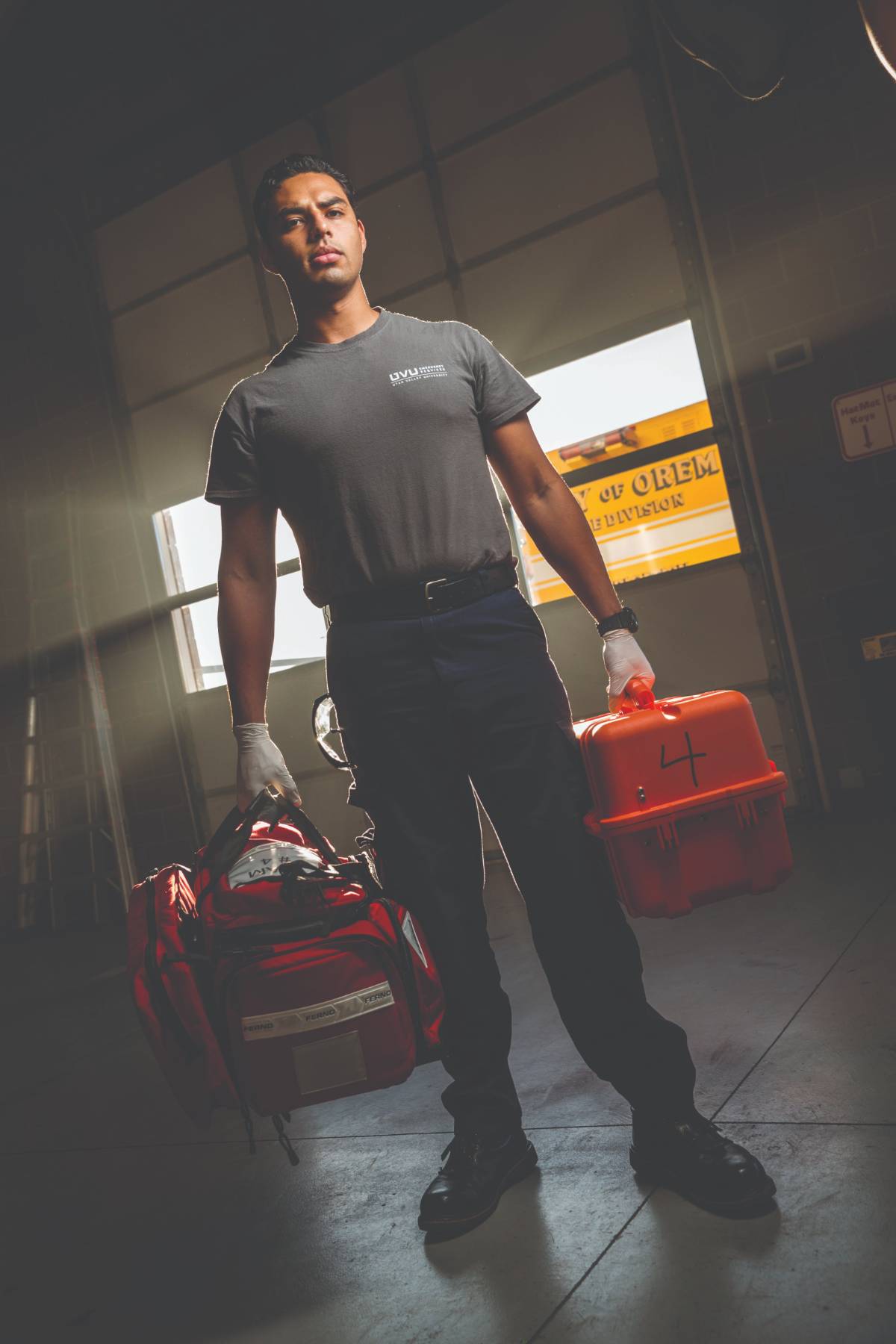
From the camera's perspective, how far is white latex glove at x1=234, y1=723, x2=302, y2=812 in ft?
6.05

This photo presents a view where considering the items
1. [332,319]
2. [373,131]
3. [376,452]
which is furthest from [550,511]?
[373,131]

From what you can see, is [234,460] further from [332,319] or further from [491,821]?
[491,821]

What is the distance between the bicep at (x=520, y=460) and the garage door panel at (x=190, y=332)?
15.8ft

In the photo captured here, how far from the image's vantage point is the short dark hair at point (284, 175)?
1.81 meters

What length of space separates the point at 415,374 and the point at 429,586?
1.30 ft

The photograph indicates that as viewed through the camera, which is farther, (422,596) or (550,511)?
(550,511)

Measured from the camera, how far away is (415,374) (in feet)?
5.77

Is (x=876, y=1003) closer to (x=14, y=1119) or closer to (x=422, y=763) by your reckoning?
(x=422, y=763)

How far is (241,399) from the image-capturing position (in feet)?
5.92

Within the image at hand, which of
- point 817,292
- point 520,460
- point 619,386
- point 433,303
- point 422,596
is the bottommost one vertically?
point 422,596

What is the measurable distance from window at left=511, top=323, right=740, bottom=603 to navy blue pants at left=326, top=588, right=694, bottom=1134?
11.1 feet

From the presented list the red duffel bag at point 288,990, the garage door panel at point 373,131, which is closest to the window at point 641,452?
the garage door panel at point 373,131

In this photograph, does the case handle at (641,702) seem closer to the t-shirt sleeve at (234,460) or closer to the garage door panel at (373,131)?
the t-shirt sleeve at (234,460)

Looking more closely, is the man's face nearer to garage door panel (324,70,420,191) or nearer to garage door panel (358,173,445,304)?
garage door panel (358,173,445,304)
